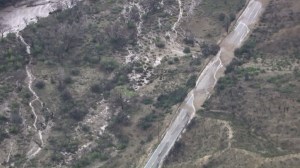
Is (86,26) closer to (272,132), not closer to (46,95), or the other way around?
(46,95)

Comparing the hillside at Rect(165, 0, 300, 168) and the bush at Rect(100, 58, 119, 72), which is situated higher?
the bush at Rect(100, 58, 119, 72)

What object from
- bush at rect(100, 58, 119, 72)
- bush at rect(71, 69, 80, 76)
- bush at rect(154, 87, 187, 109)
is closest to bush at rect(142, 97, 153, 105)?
bush at rect(154, 87, 187, 109)

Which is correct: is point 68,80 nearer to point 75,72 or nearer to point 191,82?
point 75,72

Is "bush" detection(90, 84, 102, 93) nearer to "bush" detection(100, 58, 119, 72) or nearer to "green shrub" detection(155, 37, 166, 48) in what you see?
"bush" detection(100, 58, 119, 72)

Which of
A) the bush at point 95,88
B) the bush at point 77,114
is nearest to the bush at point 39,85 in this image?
the bush at point 77,114

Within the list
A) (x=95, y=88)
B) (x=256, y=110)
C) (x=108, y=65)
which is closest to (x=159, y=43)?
(x=108, y=65)

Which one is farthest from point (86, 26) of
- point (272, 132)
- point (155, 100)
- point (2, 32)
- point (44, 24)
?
point (272, 132)

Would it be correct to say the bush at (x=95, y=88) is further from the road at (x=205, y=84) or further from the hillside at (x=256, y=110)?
the hillside at (x=256, y=110)

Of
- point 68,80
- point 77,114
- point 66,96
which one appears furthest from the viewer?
point 68,80

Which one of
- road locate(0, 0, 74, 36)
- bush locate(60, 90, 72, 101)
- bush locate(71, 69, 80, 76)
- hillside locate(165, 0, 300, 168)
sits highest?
road locate(0, 0, 74, 36)
